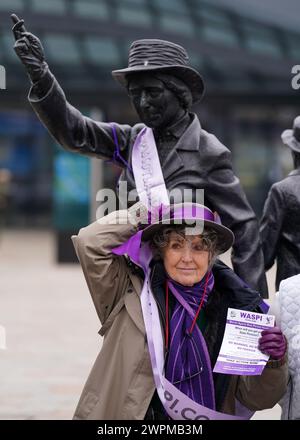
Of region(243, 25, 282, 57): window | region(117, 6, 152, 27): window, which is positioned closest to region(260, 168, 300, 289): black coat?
region(117, 6, 152, 27): window

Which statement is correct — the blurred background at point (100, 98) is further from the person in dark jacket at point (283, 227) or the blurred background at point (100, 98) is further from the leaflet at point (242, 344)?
the leaflet at point (242, 344)

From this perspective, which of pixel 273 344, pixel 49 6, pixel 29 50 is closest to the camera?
pixel 273 344

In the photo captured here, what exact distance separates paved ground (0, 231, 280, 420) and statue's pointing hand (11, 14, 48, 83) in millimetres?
2993

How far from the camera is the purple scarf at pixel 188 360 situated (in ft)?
11.0

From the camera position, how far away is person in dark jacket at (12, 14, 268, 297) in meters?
3.93

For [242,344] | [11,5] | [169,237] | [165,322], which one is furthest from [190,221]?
[11,5]

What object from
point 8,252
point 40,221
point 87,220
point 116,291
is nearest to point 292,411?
point 116,291

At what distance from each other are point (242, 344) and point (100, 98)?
48.0 ft

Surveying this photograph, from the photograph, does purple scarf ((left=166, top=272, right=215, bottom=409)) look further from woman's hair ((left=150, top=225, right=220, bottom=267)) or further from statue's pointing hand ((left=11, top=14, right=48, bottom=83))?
statue's pointing hand ((left=11, top=14, right=48, bottom=83))

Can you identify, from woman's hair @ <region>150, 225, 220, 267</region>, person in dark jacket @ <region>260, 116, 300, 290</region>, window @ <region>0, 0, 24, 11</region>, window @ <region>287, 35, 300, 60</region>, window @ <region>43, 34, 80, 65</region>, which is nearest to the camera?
woman's hair @ <region>150, 225, 220, 267</region>

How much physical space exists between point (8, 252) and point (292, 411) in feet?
49.1

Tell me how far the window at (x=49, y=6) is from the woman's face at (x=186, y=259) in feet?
49.1

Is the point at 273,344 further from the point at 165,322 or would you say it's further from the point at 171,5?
the point at 171,5

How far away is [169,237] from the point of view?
137 inches
